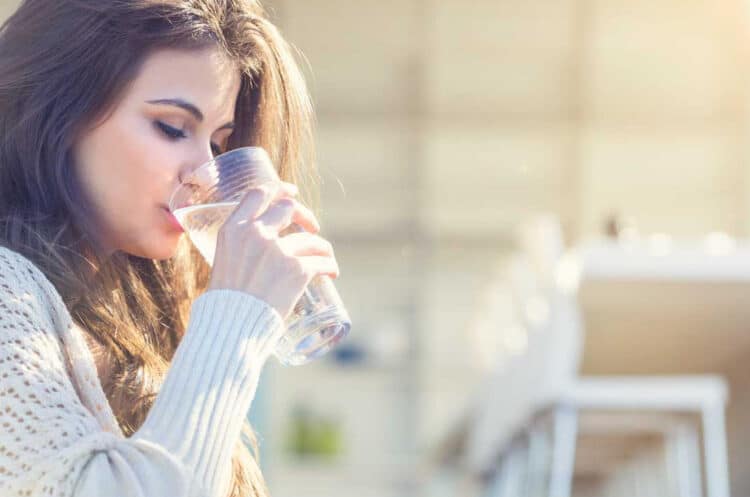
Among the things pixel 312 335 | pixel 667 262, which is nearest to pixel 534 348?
pixel 667 262

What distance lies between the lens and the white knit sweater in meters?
0.72

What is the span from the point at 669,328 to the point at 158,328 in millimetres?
1491

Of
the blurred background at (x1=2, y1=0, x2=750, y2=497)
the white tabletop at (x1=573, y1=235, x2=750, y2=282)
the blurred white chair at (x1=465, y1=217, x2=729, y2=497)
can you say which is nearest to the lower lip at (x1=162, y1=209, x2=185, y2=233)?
the white tabletop at (x1=573, y1=235, x2=750, y2=282)

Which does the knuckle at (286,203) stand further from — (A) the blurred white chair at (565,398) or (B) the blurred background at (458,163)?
(B) the blurred background at (458,163)

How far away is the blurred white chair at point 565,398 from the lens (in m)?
2.29

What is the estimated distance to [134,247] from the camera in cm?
96

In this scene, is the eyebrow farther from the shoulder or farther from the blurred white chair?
the blurred white chair

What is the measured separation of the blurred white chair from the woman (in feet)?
4.26

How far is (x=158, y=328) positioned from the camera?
1.12m

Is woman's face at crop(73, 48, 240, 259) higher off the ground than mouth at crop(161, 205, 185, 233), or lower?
higher

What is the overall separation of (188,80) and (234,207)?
10 cm

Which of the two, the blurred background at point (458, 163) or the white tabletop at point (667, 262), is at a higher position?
the blurred background at point (458, 163)

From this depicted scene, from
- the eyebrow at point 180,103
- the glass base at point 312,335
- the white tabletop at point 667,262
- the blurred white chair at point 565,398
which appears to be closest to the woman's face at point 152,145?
the eyebrow at point 180,103

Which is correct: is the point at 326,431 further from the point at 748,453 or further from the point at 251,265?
the point at 251,265
